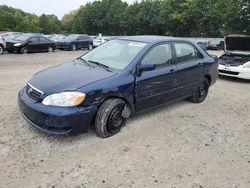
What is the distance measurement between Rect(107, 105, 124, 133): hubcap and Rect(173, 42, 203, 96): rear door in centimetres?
156

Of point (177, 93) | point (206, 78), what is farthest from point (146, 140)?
point (206, 78)

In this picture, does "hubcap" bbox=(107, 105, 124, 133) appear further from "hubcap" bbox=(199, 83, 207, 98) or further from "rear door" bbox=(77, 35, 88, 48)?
"rear door" bbox=(77, 35, 88, 48)

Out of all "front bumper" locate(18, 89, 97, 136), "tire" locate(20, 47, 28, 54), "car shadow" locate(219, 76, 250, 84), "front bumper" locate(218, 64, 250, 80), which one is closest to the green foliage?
"tire" locate(20, 47, 28, 54)

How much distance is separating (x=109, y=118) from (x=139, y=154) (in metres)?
0.72

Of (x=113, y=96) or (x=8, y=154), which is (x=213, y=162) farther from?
(x=8, y=154)

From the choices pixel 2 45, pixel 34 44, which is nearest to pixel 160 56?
pixel 2 45

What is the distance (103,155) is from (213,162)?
1.48 m

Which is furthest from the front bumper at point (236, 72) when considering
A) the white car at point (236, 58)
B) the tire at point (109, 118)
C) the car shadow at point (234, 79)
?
the tire at point (109, 118)

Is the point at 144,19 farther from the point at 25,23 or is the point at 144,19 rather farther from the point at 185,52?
the point at 185,52

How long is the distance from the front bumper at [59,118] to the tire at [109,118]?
0.16 metres

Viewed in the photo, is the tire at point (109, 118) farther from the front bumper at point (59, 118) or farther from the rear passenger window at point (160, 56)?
the rear passenger window at point (160, 56)

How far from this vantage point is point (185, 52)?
5445 mm

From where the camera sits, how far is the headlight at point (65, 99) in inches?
143

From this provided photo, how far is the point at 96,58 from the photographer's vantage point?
4.94m
